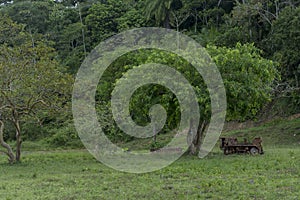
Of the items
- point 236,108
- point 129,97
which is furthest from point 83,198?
point 236,108

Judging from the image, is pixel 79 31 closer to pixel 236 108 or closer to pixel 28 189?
pixel 236 108

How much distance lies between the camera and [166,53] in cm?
1902

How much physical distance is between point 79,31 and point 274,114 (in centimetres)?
2129

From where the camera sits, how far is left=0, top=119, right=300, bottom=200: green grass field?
10.8 m

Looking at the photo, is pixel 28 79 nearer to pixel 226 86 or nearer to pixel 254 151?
pixel 226 86

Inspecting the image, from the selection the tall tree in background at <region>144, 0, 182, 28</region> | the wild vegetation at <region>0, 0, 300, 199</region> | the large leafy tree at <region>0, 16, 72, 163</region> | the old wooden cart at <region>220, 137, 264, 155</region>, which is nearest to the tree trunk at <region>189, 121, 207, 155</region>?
the wild vegetation at <region>0, 0, 300, 199</region>

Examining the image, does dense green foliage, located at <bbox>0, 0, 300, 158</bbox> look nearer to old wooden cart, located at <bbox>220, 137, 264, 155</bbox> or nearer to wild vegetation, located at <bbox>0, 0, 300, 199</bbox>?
wild vegetation, located at <bbox>0, 0, 300, 199</bbox>

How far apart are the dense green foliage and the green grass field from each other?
256cm

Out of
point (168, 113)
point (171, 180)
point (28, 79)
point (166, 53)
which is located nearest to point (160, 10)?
point (166, 53)

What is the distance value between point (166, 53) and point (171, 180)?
745cm

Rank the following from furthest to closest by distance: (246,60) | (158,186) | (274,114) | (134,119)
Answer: (274,114), (134,119), (246,60), (158,186)

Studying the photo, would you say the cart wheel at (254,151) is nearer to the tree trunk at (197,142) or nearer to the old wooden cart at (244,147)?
the old wooden cart at (244,147)

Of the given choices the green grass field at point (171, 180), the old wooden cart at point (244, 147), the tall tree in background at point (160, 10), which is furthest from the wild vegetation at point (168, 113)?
the tall tree in background at point (160, 10)

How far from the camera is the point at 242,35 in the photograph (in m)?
32.4
